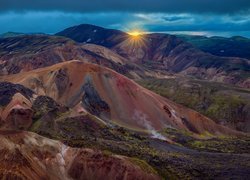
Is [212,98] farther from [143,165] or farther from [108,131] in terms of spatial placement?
[143,165]

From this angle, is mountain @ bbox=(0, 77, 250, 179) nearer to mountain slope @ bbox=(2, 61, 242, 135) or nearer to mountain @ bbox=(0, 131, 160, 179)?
mountain @ bbox=(0, 131, 160, 179)

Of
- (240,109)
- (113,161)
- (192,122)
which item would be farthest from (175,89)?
(113,161)

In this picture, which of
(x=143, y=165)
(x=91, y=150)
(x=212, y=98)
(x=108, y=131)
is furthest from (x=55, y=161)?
(x=212, y=98)

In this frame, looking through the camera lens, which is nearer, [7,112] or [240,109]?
[7,112]

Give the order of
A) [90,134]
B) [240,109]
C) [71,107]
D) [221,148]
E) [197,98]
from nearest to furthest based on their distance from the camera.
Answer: [90,134]
[221,148]
[71,107]
[240,109]
[197,98]

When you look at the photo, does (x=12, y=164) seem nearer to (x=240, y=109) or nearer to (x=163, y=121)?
(x=163, y=121)

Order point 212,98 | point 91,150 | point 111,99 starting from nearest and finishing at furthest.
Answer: point 91,150 < point 111,99 < point 212,98

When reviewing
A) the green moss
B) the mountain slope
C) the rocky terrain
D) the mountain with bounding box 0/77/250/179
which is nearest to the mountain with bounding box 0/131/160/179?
the mountain with bounding box 0/77/250/179

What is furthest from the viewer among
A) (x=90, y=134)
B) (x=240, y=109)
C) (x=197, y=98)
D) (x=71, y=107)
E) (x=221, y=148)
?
(x=197, y=98)
